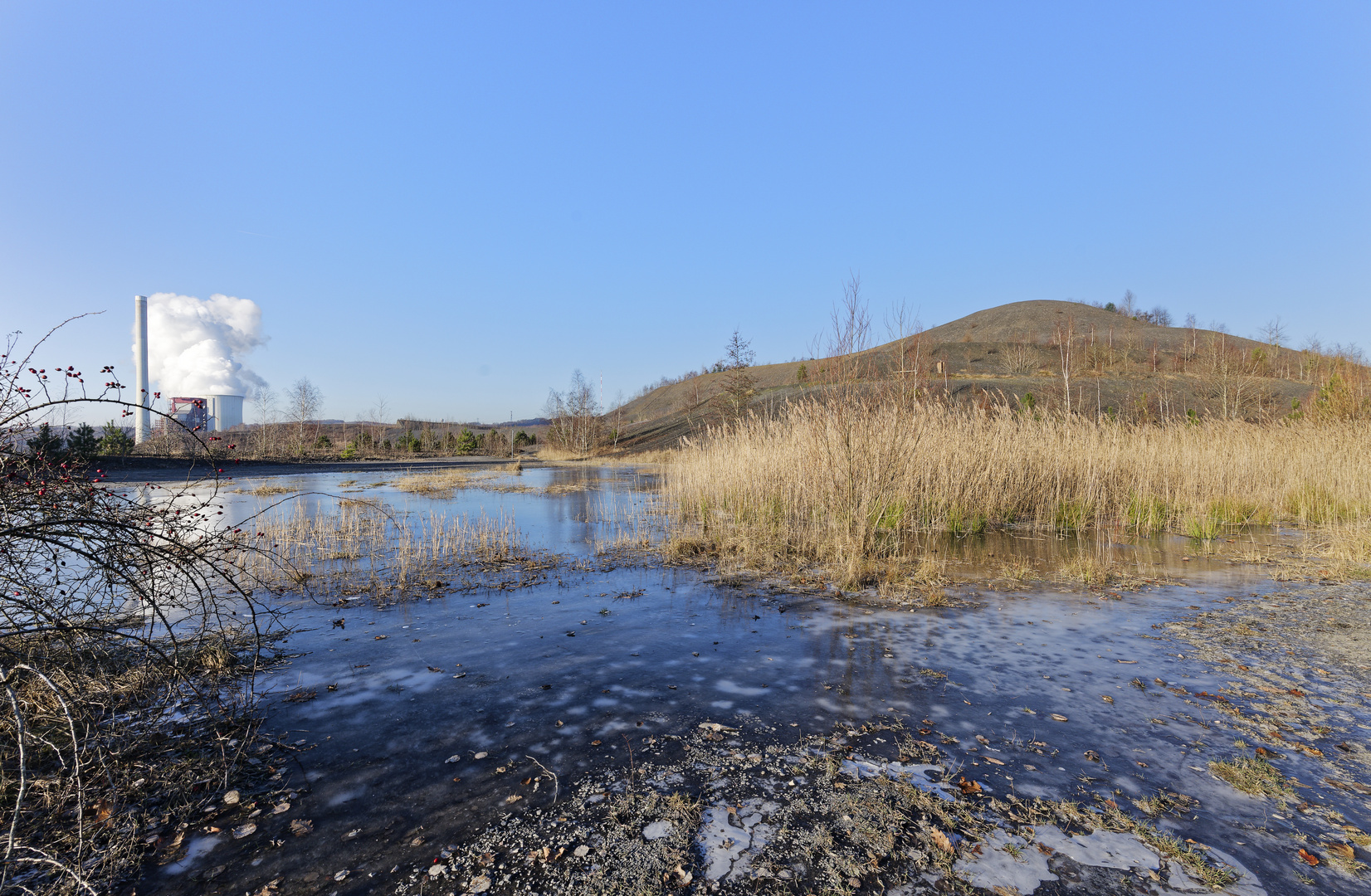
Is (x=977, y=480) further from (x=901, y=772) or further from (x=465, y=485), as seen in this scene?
(x=465, y=485)

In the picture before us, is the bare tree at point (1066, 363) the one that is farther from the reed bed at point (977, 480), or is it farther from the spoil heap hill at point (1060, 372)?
the reed bed at point (977, 480)

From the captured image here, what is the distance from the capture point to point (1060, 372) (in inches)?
1658

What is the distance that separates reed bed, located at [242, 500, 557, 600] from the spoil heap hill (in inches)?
194

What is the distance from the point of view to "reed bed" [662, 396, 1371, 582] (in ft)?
25.7

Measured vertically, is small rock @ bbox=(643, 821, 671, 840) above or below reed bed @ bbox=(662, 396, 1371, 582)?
below

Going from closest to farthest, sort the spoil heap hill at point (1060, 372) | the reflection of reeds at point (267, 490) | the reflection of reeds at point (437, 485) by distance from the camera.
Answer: the reflection of reeds at point (267, 490)
the reflection of reeds at point (437, 485)
the spoil heap hill at point (1060, 372)

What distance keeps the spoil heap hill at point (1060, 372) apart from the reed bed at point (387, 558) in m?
4.93

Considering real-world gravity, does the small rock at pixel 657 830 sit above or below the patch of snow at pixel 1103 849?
above

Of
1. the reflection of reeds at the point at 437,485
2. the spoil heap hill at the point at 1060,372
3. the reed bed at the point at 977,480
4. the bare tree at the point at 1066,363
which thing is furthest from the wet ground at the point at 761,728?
the reflection of reeds at the point at 437,485

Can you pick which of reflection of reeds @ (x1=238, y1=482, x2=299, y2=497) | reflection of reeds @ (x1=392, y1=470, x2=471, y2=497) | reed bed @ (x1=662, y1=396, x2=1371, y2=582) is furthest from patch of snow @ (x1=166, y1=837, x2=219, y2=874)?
reflection of reeds @ (x1=392, y1=470, x2=471, y2=497)

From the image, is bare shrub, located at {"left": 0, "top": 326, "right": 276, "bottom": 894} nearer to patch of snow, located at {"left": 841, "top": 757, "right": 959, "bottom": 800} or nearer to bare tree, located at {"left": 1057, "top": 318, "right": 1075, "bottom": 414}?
patch of snow, located at {"left": 841, "top": 757, "right": 959, "bottom": 800}

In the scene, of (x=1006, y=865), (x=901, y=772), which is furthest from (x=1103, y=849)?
(x=901, y=772)

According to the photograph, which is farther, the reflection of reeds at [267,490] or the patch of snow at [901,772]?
the reflection of reeds at [267,490]

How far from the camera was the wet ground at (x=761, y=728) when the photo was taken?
222 centimetres
